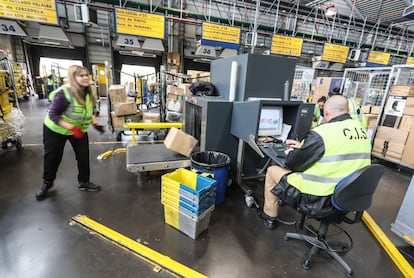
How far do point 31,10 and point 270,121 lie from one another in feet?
20.7

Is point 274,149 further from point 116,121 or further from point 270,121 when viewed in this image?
point 116,121

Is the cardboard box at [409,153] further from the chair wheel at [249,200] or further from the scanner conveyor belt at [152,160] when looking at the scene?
the scanner conveyor belt at [152,160]

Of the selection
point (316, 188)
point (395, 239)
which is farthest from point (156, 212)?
point (395, 239)

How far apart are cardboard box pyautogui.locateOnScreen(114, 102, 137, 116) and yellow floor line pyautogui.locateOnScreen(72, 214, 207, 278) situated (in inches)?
99.9

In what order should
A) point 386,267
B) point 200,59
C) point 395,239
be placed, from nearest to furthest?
point 386,267
point 395,239
point 200,59

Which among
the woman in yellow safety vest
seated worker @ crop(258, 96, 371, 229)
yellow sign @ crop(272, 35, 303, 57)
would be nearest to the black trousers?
the woman in yellow safety vest

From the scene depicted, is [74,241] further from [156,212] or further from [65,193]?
[65,193]

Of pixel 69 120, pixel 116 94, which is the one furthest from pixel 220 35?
pixel 69 120

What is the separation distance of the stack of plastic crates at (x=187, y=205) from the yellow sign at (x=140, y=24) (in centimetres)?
540

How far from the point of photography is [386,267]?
181 cm

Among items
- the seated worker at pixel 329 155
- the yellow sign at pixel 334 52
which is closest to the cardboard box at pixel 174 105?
the seated worker at pixel 329 155

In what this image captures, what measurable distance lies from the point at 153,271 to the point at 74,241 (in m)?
0.84

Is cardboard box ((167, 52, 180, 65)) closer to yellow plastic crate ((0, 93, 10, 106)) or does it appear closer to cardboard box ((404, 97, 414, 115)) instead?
yellow plastic crate ((0, 93, 10, 106))

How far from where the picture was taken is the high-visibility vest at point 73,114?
6.84 ft
